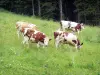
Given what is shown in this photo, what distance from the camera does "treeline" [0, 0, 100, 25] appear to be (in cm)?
4481

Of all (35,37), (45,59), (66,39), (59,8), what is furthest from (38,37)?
(59,8)

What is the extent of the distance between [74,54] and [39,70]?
181 inches

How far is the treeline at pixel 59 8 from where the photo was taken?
147ft

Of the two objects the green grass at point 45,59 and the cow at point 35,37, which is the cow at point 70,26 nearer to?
the green grass at point 45,59

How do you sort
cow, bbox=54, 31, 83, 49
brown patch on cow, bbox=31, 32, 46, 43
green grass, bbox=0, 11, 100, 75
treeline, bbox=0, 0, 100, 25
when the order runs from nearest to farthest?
green grass, bbox=0, 11, 100, 75 < brown patch on cow, bbox=31, 32, 46, 43 < cow, bbox=54, 31, 83, 49 < treeline, bbox=0, 0, 100, 25

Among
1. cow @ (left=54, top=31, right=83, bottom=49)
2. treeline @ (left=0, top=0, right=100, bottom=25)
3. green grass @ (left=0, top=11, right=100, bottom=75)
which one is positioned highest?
treeline @ (left=0, top=0, right=100, bottom=25)

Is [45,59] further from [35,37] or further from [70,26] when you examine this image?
[70,26]

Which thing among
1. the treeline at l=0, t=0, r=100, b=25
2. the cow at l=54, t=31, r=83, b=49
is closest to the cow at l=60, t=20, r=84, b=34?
the cow at l=54, t=31, r=83, b=49

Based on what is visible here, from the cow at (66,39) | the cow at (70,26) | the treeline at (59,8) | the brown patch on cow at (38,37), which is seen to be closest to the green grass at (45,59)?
the cow at (66,39)

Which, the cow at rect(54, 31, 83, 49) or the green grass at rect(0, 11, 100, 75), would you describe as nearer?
the green grass at rect(0, 11, 100, 75)

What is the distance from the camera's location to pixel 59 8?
165 ft

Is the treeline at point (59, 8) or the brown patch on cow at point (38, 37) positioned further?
the treeline at point (59, 8)

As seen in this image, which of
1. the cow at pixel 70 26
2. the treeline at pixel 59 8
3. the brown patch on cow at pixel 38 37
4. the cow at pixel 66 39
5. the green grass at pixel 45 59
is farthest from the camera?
the treeline at pixel 59 8

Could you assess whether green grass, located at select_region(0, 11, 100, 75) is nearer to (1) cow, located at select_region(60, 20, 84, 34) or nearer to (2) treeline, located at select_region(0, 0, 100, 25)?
(1) cow, located at select_region(60, 20, 84, 34)
